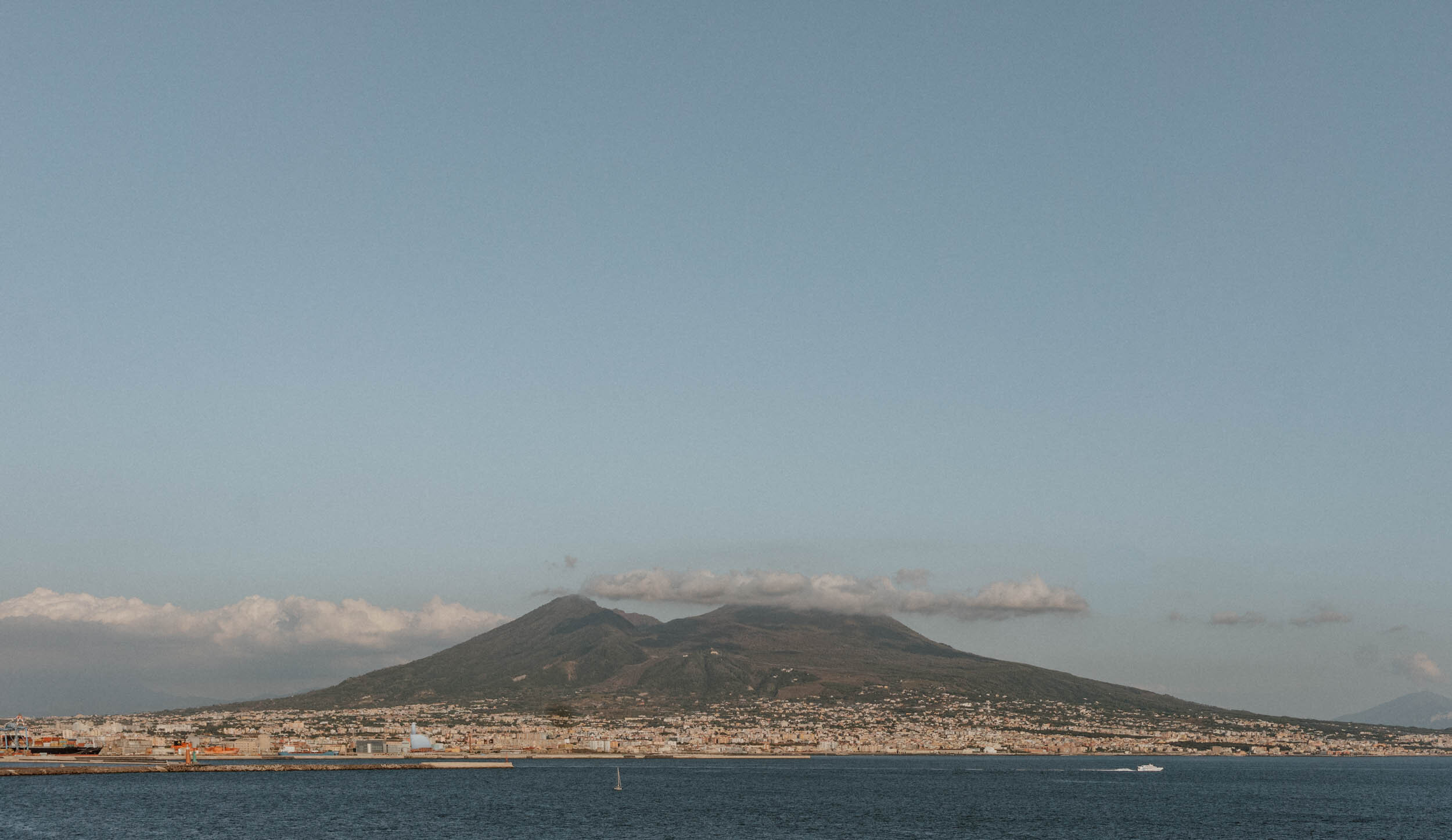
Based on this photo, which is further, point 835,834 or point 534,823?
point 534,823

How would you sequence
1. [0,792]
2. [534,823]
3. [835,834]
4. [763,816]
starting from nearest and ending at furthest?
[835,834] → [534,823] → [763,816] → [0,792]

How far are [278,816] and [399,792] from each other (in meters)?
45.8

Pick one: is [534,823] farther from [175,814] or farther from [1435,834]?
[1435,834]

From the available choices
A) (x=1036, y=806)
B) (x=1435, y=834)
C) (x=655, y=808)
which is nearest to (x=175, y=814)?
(x=655, y=808)

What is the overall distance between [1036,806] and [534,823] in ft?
277

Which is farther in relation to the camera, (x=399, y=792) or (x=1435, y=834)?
(x=399, y=792)

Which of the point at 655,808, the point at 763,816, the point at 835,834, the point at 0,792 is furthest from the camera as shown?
the point at 0,792

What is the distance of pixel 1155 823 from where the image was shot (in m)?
160

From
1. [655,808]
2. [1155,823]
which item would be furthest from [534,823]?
[1155,823]

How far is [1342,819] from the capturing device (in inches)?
6855

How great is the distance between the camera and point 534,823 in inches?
5792

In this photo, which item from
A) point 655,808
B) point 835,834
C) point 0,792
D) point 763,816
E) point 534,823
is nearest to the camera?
point 835,834

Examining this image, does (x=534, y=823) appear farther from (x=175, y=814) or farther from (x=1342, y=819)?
(x=1342, y=819)

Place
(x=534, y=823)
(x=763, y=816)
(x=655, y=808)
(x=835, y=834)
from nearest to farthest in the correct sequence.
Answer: (x=835, y=834) → (x=534, y=823) → (x=763, y=816) → (x=655, y=808)
